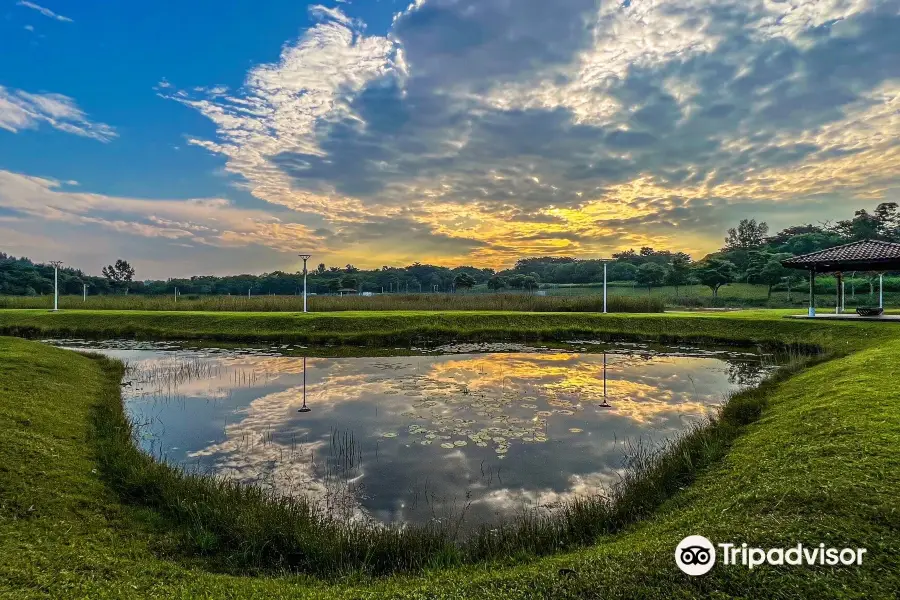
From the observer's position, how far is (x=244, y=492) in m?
4.50

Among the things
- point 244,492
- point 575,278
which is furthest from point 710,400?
point 575,278

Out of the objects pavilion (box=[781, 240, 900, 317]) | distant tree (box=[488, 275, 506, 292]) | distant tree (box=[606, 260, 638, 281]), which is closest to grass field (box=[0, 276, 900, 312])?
pavilion (box=[781, 240, 900, 317])

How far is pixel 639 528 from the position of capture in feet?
11.9

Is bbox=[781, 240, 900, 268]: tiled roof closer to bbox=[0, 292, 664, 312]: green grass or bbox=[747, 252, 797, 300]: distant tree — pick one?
bbox=[0, 292, 664, 312]: green grass

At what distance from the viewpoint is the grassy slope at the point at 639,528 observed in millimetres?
2479

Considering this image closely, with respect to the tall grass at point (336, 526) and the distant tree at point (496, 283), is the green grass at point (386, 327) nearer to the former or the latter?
the tall grass at point (336, 526)

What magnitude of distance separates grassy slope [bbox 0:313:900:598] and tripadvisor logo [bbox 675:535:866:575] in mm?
64

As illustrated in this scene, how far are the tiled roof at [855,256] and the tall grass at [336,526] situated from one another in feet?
52.9

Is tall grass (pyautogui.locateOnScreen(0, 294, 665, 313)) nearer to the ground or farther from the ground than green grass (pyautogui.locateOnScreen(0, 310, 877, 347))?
farther from the ground

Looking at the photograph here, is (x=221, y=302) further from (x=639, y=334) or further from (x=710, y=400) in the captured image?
(x=710, y=400)

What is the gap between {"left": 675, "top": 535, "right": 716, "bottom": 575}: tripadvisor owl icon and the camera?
2.58m

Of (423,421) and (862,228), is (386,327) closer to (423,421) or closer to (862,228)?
(423,421)

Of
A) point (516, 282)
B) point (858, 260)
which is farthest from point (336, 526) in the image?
point (516, 282)

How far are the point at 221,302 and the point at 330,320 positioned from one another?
1096cm
